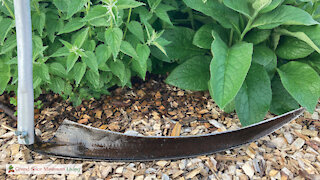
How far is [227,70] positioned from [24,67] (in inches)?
34.0

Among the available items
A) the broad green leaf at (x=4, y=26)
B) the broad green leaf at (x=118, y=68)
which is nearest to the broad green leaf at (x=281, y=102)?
the broad green leaf at (x=118, y=68)

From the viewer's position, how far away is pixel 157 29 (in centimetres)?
177

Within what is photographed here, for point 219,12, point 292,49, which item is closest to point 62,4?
point 219,12

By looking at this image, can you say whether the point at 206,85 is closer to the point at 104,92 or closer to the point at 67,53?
the point at 104,92

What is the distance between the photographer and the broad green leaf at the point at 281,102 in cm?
166

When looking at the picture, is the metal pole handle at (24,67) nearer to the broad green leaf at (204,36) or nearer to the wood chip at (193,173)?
the wood chip at (193,173)

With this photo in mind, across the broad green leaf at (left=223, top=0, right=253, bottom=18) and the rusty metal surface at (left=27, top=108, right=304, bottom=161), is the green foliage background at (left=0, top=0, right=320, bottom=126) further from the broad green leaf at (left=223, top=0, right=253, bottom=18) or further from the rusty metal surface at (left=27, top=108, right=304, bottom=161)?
the rusty metal surface at (left=27, top=108, right=304, bottom=161)

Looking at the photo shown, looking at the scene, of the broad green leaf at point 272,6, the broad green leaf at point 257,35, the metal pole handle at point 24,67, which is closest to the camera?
the metal pole handle at point 24,67

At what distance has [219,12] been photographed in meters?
1.56

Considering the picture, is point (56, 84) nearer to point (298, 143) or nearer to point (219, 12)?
point (219, 12)

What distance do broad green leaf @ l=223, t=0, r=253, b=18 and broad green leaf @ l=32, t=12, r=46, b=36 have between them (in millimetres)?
847

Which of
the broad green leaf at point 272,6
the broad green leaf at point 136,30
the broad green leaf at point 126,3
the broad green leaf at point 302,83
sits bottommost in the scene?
the broad green leaf at point 302,83

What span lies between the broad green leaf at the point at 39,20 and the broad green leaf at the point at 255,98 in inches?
40.2

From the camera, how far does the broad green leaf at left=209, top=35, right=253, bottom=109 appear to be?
1.29m
